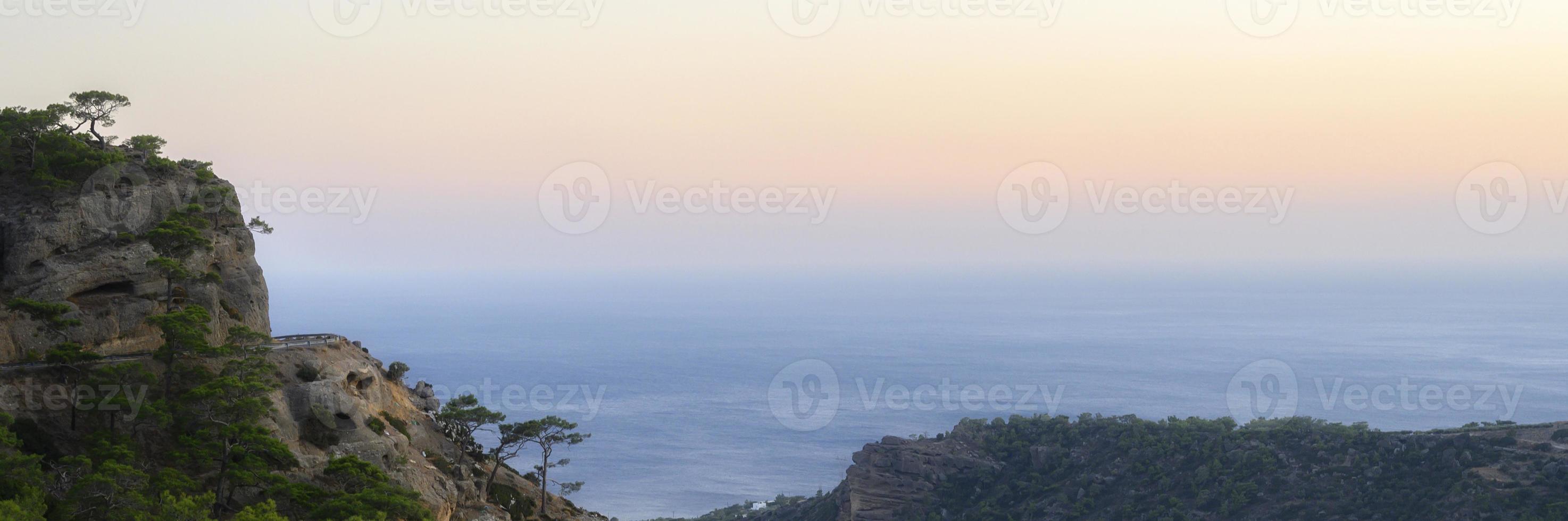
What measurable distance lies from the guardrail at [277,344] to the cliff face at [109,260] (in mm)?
523

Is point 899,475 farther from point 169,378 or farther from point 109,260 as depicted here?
point 109,260

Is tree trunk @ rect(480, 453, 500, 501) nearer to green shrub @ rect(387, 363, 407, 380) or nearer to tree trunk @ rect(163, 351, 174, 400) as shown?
green shrub @ rect(387, 363, 407, 380)

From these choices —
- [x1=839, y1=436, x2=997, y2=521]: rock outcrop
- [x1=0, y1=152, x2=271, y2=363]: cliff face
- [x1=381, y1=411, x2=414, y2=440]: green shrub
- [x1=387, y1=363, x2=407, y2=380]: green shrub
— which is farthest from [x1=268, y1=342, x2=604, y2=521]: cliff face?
[x1=839, y1=436, x2=997, y2=521]: rock outcrop

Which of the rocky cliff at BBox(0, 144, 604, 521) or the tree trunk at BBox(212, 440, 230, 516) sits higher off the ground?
the rocky cliff at BBox(0, 144, 604, 521)

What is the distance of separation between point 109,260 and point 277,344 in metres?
6.00

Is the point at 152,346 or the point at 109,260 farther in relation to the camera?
the point at 152,346

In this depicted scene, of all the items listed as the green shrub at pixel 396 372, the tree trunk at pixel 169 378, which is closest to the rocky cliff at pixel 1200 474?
the green shrub at pixel 396 372

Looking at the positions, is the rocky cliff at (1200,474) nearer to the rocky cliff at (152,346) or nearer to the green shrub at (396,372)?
the green shrub at (396,372)

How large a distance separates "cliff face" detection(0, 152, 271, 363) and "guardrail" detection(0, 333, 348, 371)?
523 mm

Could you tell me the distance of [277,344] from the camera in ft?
127

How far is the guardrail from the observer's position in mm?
32438

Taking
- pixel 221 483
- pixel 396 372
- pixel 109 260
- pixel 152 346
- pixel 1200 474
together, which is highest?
pixel 109 260

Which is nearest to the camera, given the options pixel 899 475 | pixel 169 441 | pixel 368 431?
pixel 169 441

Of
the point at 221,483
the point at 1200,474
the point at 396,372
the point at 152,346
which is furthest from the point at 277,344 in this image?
Result: the point at 1200,474
